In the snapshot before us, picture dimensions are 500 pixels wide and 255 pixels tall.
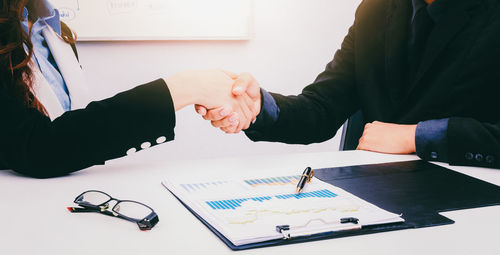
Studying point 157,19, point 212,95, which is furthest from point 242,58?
point 212,95

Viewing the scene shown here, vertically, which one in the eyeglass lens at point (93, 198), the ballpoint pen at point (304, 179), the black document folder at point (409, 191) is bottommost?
the black document folder at point (409, 191)

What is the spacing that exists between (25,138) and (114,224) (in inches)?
14.3

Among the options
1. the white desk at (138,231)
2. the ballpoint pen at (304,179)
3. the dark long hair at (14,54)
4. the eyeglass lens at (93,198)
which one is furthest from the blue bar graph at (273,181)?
the dark long hair at (14,54)

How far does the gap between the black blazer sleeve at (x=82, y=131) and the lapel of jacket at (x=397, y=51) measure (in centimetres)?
82

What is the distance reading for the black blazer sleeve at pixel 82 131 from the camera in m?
0.83

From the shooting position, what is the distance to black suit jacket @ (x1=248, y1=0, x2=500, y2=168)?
3.91 feet

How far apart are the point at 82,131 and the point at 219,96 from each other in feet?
1.26

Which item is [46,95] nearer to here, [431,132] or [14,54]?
[14,54]

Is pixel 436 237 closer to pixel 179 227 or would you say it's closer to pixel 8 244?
pixel 179 227

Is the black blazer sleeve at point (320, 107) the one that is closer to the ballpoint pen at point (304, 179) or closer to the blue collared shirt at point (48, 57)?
the ballpoint pen at point (304, 179)

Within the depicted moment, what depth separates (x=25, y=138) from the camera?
2.75 ft

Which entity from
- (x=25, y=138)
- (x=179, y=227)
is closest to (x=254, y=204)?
(x=179, y=227)

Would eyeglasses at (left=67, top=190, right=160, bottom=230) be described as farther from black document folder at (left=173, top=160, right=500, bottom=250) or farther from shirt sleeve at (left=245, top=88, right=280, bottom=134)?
shirt sleeve at (left=245, top=88, right=280, bottom=134)

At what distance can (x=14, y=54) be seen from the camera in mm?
990
